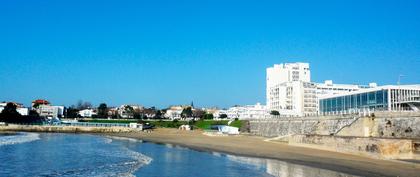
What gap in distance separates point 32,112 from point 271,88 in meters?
87.6

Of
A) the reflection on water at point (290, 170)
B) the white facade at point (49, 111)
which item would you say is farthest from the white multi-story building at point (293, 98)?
the reflection on water at point (290, 170)

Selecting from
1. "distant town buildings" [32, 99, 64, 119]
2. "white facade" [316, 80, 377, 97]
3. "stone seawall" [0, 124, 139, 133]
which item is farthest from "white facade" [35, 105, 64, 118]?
"white facade" [316, 80, 377, 97]

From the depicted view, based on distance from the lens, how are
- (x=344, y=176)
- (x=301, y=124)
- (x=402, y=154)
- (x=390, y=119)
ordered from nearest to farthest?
(x=344, y=176), (x=402, y=154), (x=390, y=119), (x=301, y=124)

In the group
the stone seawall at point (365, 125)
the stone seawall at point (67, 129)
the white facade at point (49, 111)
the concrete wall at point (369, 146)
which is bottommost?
the stone seawall at point (67, 129)

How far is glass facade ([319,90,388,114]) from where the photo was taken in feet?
184

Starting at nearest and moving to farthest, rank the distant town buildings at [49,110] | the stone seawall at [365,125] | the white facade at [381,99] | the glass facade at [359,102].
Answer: the stone seawall at [365,125] → the white facade at [381,99] → the glass facade at [359,102] → the distant town buildings at [49,110]

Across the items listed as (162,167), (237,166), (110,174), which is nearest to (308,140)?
(237,166)

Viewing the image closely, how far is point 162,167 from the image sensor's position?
23.7m

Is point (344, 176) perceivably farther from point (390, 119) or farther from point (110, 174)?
point (390, 119)

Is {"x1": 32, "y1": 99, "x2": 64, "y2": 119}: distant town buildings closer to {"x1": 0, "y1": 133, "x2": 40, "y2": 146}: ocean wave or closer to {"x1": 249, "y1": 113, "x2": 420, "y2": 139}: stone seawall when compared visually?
{"x1": 0, "y1": 133, "x2": 40, "y2": 146}: ocean wave

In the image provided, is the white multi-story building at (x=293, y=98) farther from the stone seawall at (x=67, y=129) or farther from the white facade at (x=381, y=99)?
the white facade at (x=381, y=99)

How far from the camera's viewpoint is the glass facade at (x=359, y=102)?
56.0m

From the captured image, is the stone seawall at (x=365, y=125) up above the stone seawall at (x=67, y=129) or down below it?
above

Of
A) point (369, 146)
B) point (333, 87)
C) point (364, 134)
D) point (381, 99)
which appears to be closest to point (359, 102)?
point (381, 99)
